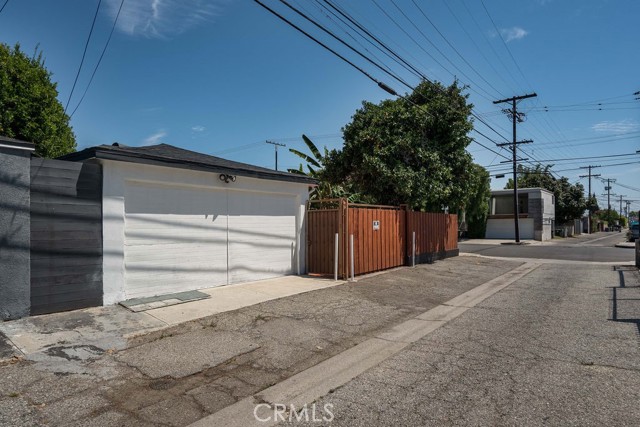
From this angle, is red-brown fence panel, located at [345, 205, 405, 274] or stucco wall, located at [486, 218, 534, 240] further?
stucco wall, located at [486, 218, 534, 240]

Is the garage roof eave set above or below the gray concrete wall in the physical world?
above

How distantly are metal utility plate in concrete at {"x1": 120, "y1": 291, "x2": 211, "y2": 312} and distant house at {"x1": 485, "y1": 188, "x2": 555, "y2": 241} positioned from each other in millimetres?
38641

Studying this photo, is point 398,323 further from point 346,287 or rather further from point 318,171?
point 318,171

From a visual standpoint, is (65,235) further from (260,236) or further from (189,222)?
(260,236)

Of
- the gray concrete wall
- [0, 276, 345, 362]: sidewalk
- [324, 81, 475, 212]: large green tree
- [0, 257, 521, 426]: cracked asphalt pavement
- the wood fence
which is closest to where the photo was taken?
[0, 257, 521, 426]: cracked asphalt pavement

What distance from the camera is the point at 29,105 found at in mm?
13156

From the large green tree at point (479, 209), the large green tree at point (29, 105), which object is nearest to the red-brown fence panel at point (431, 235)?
the large green tree at point (29, 105)

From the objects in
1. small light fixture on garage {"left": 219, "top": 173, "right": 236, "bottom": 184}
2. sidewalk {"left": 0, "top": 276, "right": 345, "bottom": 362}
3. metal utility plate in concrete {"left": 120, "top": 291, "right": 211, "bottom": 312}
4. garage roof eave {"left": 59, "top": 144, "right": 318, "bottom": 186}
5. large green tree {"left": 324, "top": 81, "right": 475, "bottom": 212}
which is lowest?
sidewalk {"left": 0, "top": 276, "right": 345, "bottom": 362}

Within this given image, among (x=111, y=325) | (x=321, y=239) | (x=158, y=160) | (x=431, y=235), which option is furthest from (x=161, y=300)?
(x=431, y=235)

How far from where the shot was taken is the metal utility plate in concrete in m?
6.80

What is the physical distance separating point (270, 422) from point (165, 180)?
5.90m

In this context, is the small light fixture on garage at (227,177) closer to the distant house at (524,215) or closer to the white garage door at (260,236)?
the white garage door at (260,236)

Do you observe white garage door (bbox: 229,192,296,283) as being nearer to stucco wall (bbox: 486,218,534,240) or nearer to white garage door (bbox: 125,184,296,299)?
white garage door (bbox: 125,184,296,299)

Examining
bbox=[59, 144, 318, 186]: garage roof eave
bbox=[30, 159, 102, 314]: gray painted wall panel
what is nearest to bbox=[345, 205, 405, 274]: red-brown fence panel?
bbox=[59, 144, 318, 186]: garage roof eave
